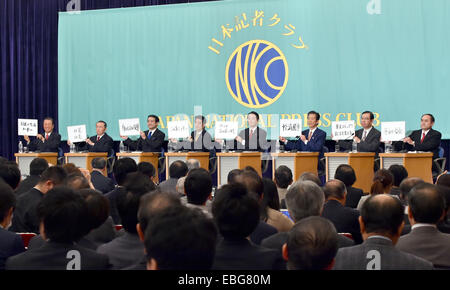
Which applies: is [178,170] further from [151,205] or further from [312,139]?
[312,139]

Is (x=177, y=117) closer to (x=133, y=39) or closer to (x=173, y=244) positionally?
(x=133, y=39)

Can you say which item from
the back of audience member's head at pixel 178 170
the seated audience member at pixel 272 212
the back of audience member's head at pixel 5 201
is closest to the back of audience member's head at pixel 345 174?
the seated audience member at pixel 272 212

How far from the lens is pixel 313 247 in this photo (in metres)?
1.66

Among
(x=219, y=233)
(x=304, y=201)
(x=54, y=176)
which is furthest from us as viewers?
(x=54, y=176)

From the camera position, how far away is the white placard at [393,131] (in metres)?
6.75

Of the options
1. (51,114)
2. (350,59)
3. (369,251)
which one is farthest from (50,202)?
(51,114)

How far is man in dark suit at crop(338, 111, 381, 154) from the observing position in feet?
23.7

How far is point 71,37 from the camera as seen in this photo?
9.62 meters

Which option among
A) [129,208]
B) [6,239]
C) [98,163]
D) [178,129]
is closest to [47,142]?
[178,129]

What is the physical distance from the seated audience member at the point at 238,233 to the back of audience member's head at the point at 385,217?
1.28ft

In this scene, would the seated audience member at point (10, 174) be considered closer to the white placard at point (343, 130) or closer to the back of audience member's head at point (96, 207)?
the back of audience member's head at point (96, 207)

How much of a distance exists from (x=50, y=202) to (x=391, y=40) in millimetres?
6864

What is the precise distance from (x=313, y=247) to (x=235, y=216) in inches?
16.6

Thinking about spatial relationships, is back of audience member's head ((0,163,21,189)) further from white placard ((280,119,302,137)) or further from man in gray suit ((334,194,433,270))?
white placard ((280,119,302,137))
